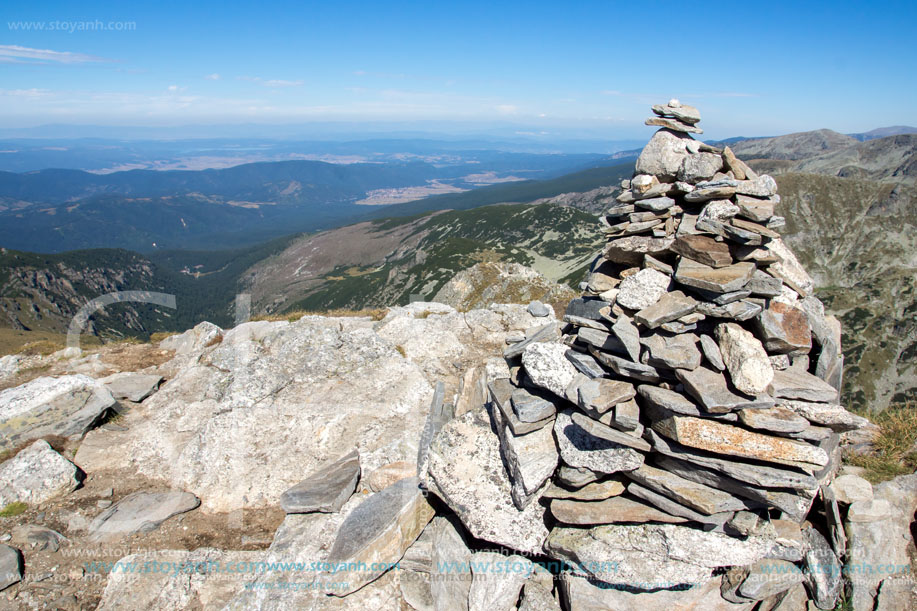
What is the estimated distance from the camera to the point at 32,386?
1405cm

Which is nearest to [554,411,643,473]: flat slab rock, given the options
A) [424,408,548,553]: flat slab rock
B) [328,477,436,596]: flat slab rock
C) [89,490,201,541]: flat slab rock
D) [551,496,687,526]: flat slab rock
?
[551,496,687,526]: flat slab rock

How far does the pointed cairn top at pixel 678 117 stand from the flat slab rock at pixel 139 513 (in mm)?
15570

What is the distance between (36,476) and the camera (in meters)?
11.8

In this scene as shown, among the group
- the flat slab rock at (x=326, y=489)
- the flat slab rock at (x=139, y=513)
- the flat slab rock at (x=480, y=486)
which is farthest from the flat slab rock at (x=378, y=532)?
the flat slab rock at (x=139, y=513)

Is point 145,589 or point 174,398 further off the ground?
point 174,398

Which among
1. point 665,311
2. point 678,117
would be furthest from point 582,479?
point 678,117

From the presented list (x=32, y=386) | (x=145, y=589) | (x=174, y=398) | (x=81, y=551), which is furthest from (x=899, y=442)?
(x=32, y=386)

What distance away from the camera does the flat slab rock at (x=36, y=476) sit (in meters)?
11.5

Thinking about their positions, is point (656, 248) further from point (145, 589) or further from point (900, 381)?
point (900, 381)

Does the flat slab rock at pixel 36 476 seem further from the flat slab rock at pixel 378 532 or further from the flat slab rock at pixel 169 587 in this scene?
the flat slab rock at pixel 378 532

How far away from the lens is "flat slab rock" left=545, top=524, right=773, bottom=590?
26.8ft

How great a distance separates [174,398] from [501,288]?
4099cm

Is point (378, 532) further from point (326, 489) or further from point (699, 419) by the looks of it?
point (699, 419)

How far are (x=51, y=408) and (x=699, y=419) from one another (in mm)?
17668
